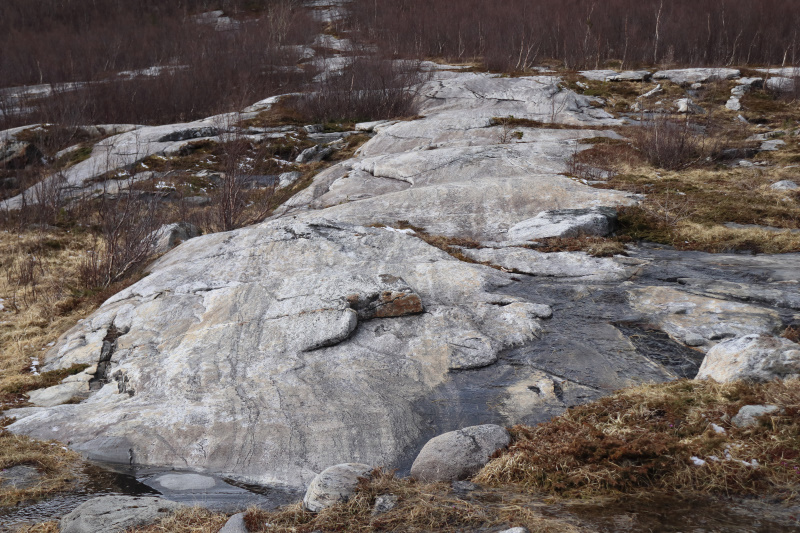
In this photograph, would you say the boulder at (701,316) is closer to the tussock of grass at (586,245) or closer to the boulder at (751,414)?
the tussock of grass at (586,245)

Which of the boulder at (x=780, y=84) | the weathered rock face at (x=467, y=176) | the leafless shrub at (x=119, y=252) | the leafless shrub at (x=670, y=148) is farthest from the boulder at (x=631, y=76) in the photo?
the leafless shrub at (x=119, y=252)

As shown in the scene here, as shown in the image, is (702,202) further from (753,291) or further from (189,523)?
(189,523)

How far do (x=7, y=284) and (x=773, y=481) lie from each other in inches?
475

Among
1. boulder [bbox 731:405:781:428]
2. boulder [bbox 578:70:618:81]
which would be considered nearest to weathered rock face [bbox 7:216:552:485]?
boulder [bbox 731:405:781:428]

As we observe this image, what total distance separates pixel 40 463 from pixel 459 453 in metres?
3.45

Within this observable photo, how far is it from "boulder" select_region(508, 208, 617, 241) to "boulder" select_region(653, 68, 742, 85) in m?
19.9

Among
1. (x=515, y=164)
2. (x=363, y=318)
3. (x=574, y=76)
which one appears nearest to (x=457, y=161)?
(x=515, y=164)

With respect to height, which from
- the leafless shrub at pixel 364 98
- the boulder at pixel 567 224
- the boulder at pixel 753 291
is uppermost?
the leafless shrub at pixel 364 98

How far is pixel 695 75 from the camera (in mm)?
26219

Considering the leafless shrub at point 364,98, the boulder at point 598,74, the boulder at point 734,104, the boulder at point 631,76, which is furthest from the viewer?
the boulder at point 598,74

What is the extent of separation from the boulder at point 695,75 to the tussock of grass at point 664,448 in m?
25.4

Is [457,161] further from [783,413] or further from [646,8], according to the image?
[646,8]

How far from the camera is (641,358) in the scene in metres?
5.90

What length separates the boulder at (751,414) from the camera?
13.6 feet
